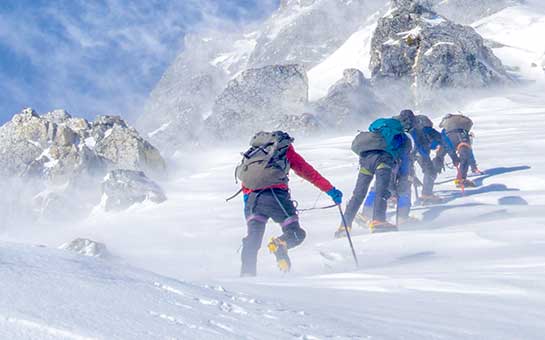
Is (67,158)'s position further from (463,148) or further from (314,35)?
(314,35)

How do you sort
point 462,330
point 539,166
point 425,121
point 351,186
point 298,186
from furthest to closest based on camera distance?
point 298,186 < point 351,186 < point 539,166 < point 425,121 < point 462,330

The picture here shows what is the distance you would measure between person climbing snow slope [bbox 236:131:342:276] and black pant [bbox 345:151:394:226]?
6.88ft

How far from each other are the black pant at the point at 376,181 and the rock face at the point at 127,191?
10710 millimetres

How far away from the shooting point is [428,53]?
113ft

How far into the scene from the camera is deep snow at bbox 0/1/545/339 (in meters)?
2.61

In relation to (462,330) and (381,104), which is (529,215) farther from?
(381,104)

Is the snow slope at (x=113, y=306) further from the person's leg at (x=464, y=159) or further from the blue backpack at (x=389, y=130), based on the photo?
the person's leg at (x=464, y=159)

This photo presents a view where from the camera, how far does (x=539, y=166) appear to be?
43.0 feet

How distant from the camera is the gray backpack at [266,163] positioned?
20.9 ft

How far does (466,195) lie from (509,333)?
841 cm

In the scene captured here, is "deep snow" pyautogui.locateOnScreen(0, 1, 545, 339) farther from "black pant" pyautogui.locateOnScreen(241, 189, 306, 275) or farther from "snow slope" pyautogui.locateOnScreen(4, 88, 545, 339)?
"black pant" pyautogui.locateOnScreen(241, 189, 306, 275)

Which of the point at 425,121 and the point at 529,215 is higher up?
the point at 425,121

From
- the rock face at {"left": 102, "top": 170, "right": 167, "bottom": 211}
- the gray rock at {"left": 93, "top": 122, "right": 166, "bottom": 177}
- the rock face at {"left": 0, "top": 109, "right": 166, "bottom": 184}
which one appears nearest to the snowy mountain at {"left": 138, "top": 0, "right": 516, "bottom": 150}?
the rock face at {"left": 0, "top": 109, "right": 166, "bottom": 184}

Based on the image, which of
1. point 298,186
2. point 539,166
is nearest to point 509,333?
point 539,166
